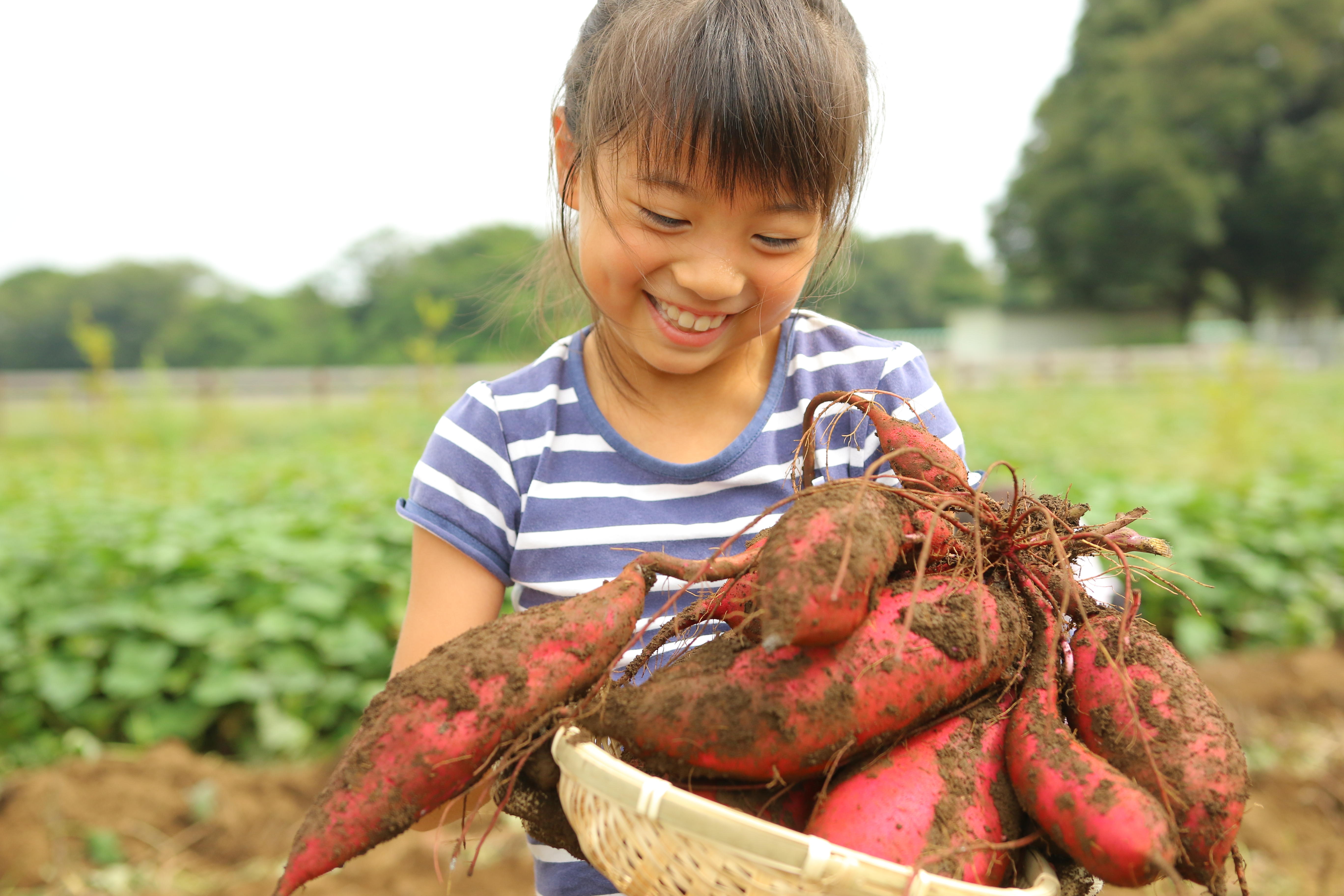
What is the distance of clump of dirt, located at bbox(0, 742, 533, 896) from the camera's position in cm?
249

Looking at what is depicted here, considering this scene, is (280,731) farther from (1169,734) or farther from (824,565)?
(1169,734)

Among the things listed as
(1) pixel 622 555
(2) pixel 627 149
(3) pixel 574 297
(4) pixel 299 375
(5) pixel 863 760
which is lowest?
(4) pixel 299 375

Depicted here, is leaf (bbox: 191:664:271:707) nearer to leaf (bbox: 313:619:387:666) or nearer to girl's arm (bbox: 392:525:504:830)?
leaf (bbox: 313:619:387:666)

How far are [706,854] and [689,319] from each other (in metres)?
0.68

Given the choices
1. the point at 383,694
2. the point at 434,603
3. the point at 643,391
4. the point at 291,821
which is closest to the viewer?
the point at 383,694

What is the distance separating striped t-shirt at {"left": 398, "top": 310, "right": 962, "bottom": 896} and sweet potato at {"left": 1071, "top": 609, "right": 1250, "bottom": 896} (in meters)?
0.41

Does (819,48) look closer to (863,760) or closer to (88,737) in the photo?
(863,760)

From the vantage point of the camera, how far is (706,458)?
52.8 inches

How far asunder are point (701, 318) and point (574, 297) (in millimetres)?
538

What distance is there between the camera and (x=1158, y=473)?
6.69 metres

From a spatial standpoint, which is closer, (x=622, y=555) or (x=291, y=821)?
(x=622, y=555)

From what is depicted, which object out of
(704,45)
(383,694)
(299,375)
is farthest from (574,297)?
(299,375)

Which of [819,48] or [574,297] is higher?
[819,48]

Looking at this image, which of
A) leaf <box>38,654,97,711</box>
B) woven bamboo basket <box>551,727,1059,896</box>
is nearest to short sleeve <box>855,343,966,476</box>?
woven bamboo basket <box>551,727,1059,896</box>
